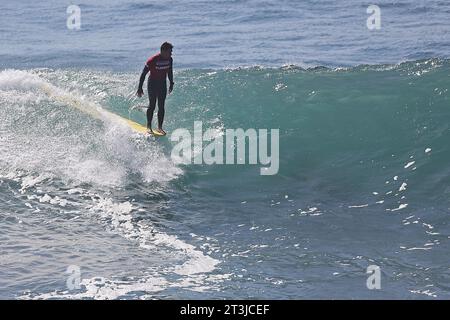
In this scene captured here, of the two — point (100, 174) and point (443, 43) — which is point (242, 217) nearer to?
point (100, 174)

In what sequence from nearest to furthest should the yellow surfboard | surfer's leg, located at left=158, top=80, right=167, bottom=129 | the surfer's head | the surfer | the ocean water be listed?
the ocean water, the surfer's head, the surfer, surfer's leg, located at left=158, top=80, right=167, bottom=129, the yellow surfboard

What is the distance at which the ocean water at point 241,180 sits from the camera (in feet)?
29.2

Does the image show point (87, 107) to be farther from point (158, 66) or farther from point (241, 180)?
point (241, 180)

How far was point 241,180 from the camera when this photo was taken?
12297mm

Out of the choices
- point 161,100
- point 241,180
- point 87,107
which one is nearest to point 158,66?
point 161,100

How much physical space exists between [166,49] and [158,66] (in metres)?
0.37

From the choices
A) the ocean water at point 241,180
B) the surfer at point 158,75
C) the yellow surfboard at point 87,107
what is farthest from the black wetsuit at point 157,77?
the ocean water at point 241,180

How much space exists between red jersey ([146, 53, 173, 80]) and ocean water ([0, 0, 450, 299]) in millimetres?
1064

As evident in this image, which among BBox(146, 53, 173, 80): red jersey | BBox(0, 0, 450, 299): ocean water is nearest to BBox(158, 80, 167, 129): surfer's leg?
BBox(146, 53, 173, 80): red jersey

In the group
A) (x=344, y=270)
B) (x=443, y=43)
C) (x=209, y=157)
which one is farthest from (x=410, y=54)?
(x=344, y=270)

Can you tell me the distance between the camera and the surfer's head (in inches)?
486

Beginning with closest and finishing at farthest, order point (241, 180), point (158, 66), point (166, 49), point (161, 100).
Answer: point (241, 180) < point (166, 49) < point (158, 66) < point (161, 100)

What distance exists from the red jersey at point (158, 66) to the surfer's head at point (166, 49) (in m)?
0.07

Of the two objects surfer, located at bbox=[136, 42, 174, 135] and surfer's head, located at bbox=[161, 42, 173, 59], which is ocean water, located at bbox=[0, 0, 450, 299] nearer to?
surfer, located at bbox=[136, 42, 174, 135]
